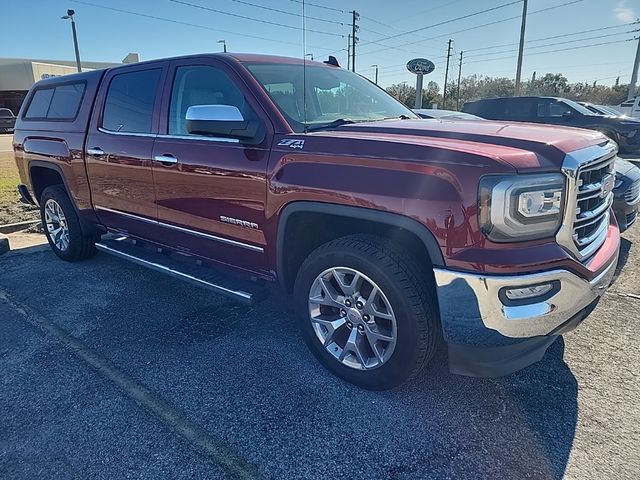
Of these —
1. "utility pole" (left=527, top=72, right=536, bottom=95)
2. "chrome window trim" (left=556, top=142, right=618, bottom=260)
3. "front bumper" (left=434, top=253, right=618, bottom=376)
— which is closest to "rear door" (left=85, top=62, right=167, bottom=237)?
"front bumper" (left=434, top=253, right=618, bottom=376)

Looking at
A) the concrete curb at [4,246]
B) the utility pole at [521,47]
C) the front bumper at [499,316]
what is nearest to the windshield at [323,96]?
the front bumper at [499,316]

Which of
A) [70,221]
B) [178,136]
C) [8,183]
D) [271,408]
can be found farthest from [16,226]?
[271,408]

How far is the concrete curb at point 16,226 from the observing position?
21.4ft

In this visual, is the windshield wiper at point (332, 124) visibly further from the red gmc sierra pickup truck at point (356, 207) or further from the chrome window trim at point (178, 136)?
the chrome window trim at point (178, 136)

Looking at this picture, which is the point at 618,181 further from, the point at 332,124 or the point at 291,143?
the point at 291,143

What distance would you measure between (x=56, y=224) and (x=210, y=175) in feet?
10.1

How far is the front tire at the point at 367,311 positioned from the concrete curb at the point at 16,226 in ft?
18.8

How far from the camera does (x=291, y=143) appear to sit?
2.71 meters

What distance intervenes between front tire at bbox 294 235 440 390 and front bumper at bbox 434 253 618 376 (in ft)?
0.57

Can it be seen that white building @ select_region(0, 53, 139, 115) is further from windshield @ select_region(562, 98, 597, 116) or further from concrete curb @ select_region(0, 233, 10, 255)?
concrete curb @ select_region(0, 233, 10, 255)

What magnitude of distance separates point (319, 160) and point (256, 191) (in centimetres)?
54

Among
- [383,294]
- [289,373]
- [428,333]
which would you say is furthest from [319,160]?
[289,373]

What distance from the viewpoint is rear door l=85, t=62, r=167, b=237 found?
3639 mm

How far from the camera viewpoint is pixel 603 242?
261cm
